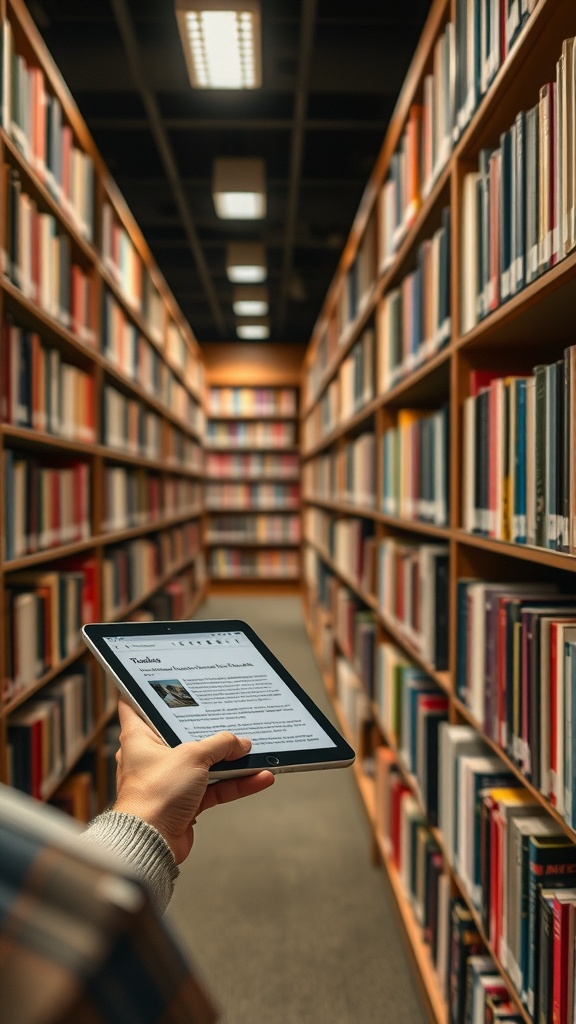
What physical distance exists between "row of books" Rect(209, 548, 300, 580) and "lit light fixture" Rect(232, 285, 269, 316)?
2.62m

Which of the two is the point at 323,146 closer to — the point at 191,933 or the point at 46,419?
the point at 46,419

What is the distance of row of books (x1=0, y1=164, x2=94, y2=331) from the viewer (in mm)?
1688

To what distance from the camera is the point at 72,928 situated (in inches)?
12.4

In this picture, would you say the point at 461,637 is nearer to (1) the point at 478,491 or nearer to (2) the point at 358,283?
(1) the point at 478,491

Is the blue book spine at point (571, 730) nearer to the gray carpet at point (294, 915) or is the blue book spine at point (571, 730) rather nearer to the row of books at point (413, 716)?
the gray carpet at point (294, 915)

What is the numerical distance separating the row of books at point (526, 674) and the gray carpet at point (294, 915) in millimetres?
366

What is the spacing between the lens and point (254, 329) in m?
7.41

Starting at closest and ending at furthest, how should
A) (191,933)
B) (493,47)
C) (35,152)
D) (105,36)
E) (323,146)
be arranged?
(493,47) → (35,152) → (191,933) → (105,36) → (323,146)

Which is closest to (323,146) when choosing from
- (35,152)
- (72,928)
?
(35,152)

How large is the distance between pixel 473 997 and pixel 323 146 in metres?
3.60

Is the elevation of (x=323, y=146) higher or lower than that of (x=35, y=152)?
higher

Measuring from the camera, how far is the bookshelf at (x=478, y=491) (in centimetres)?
100

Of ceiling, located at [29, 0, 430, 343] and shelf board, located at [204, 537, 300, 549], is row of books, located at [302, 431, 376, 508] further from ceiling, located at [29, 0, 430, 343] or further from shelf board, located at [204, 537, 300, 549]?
shelf board, located at [204, 537, 300, 549]

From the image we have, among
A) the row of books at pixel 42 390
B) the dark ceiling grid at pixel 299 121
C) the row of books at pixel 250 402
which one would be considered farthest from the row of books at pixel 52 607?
the row of books at pixel 250 402
